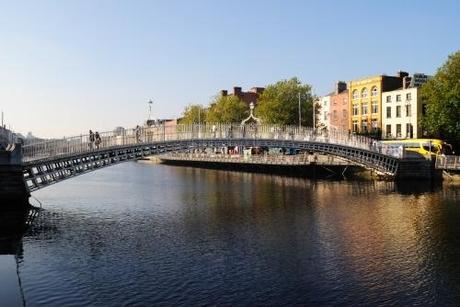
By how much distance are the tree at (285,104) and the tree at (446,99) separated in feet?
91.1

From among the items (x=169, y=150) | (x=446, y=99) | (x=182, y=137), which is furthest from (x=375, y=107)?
(x=169, y=150)

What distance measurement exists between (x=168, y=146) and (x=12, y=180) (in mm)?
14326

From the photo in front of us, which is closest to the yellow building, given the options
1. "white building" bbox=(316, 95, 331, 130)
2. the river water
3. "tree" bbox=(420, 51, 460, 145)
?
"white building" bbox=(316, 95, 331, 130)

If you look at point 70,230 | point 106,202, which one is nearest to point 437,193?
point 106,202

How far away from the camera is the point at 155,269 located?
2088 cm

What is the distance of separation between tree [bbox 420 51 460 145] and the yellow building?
16621 millimetres

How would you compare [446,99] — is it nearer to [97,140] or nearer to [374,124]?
[374,124]

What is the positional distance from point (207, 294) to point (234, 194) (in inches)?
1198

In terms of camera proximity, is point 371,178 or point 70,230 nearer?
point 70,230

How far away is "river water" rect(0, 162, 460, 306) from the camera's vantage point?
17.9 metres

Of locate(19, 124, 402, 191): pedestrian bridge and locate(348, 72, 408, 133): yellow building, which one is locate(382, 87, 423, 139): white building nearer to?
locate(348, 72, 408, 133): yellow building

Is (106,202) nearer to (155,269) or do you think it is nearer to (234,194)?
(234,194)

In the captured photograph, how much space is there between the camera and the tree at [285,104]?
3447 inches

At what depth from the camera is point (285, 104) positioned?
88500 mm
